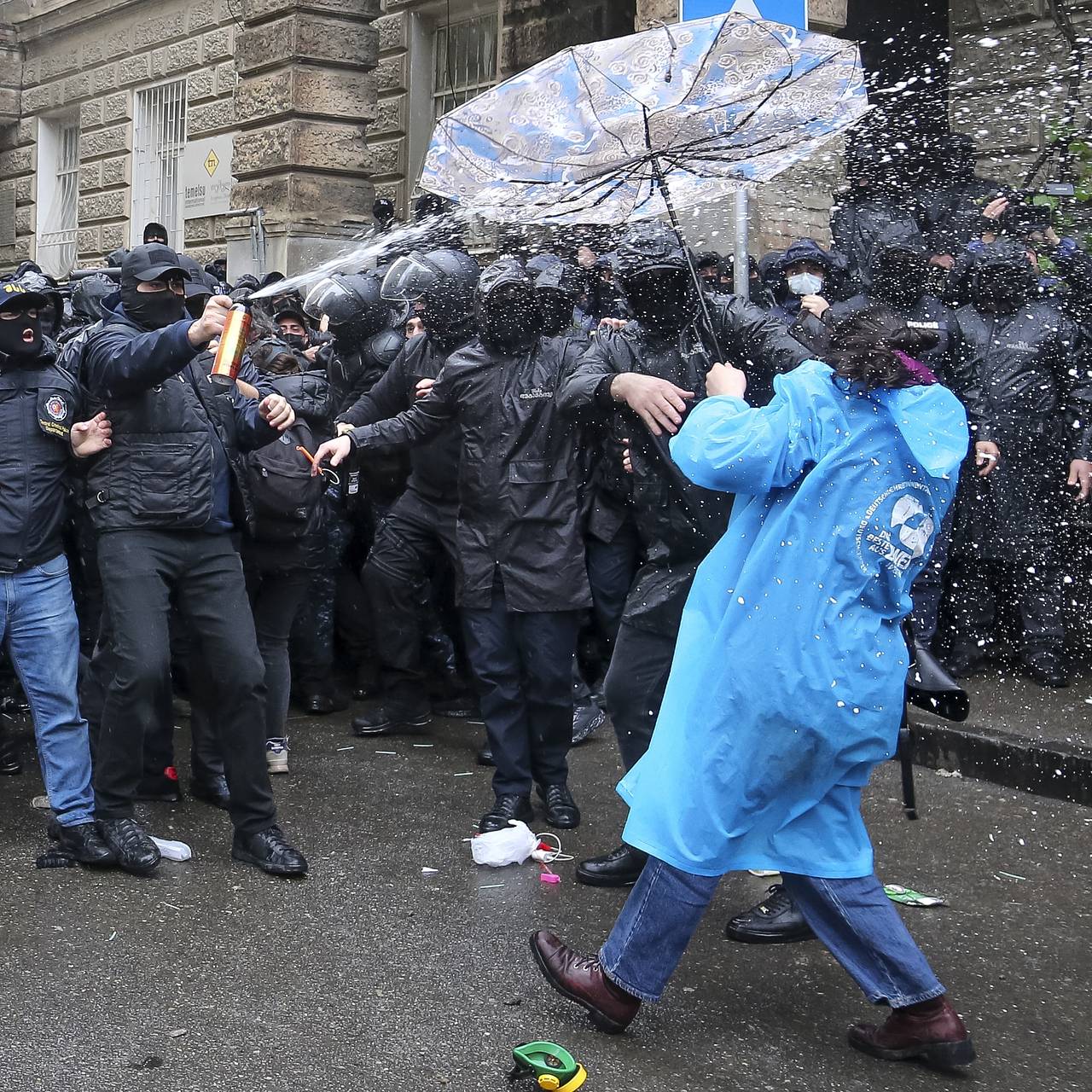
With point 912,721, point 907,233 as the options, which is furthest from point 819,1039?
point 907,233

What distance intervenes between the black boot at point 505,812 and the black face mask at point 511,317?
163cm

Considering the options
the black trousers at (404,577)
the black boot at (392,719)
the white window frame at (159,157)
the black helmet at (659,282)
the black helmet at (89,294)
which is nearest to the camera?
the black helmet at (659,282)

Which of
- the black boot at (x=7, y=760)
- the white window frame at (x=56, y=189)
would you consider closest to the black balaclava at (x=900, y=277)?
the black boot at (x=7, y=760)

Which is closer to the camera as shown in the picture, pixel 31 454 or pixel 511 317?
pixel 31 454

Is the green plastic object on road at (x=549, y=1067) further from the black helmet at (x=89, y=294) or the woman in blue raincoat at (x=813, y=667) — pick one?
the black helmet at (x=89, y=294)

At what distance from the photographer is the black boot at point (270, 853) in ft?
16.5

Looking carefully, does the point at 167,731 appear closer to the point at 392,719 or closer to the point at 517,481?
the point at 392,719

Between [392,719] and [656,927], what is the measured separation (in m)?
3.78

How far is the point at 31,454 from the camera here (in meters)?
5.20

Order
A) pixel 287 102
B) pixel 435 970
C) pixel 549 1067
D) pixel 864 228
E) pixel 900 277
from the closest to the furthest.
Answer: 1. pixel 549 1067
2. pixel 435 970
3. pixel 900 277
4. pixel 864 228
5. pixel 287 102

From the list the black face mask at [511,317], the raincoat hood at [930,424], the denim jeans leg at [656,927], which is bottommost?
the denim jeans leg at [656,927]

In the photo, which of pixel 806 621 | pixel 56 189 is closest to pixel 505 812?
pixel 806 621

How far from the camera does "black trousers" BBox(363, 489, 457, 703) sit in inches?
280

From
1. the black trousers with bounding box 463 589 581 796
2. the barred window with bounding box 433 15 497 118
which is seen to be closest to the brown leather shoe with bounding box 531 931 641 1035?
the black trousers with bounding box 463 589 581 796
